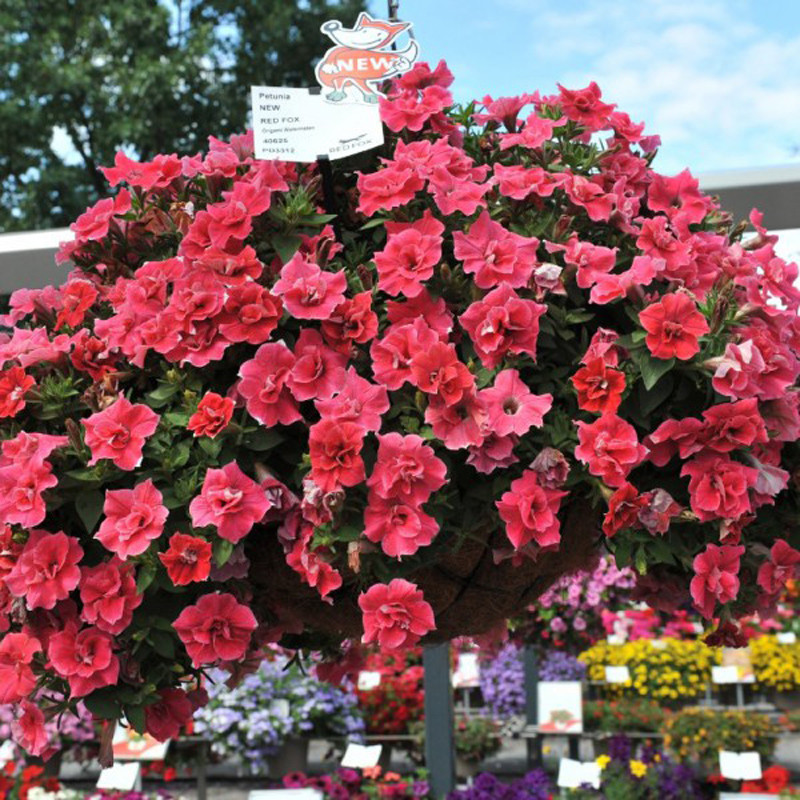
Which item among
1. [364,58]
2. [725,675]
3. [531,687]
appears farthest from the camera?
[531,687]

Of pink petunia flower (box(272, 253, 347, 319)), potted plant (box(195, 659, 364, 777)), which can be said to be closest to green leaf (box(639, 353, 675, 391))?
pink petunia flower (box(272, 253, 347, 319))

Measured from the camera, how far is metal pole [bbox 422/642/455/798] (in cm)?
455

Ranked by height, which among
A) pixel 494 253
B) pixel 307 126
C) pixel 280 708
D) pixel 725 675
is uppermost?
pixel 307 126

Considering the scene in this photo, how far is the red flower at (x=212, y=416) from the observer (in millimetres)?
1164

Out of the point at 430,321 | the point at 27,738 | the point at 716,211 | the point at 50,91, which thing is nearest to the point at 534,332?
the point at 430,321

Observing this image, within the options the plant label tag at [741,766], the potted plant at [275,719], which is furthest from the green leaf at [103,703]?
the potted plant at [275,719]

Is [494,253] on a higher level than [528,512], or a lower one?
higher

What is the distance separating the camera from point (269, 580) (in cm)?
135

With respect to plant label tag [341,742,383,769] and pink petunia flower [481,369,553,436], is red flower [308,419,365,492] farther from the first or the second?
plant label tag [341,742,383,769]

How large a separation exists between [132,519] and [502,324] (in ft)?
1.48

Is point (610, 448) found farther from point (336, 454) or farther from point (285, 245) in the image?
point (285, 245)

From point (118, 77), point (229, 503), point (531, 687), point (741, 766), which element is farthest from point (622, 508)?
point (118, 77)

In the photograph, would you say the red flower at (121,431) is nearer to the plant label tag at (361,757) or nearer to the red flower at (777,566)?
the red flower at (777,566)

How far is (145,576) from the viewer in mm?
1179
